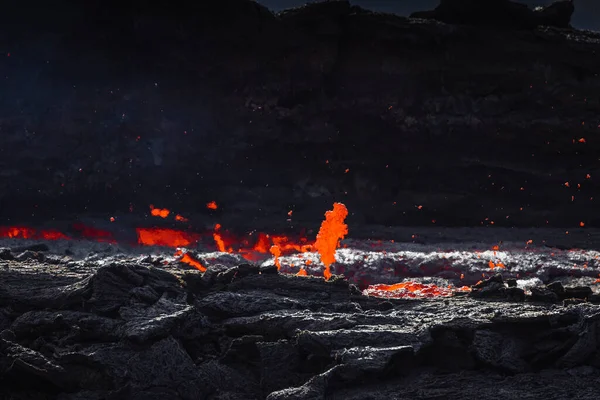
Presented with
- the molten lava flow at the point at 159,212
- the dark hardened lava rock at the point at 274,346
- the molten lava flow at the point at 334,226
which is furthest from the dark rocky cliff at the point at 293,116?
the dark hardened lava rock at the point at 274,346

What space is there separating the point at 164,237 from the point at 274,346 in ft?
41.1

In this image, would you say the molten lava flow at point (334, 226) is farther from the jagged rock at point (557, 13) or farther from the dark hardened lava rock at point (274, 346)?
the dark hardened lava rock at point (274, 346)

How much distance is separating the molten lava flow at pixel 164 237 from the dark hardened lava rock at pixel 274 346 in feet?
34.2

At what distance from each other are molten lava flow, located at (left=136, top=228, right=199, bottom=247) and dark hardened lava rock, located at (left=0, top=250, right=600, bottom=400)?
34.2ft

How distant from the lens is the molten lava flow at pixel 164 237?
1705 centimetres

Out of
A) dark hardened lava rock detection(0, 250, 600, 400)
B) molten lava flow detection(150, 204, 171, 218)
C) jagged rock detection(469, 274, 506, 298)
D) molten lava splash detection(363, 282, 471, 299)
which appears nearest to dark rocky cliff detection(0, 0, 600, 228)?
molten lava flow detection(150, 204, 171, 218)

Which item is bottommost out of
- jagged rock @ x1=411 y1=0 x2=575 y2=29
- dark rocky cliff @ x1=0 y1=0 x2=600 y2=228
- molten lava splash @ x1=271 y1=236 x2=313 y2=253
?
molten lava splash @ x1=271 y1=236 x2=313 y2=253

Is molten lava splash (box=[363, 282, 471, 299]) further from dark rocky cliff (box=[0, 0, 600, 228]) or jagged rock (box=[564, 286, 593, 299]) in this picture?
dark rocky cliff (box=[0, 0, 600, 228])

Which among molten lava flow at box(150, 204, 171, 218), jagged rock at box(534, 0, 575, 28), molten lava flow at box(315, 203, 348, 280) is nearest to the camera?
molten lava flow at box(315, 203, 348, 280)

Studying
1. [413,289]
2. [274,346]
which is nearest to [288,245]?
[413,289]

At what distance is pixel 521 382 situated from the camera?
16.7 ft

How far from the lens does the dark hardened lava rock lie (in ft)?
16.7

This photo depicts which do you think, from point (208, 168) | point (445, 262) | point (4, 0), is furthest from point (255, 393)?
point (4, 0)

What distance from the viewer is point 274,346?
5.59m
